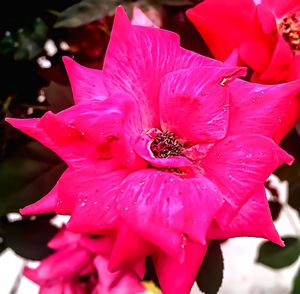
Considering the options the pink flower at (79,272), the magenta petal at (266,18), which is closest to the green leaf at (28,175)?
the pink flower at (79,272)

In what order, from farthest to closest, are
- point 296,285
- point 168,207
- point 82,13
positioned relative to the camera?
1. point 296,285
2. point 82,13
3. point 168,207

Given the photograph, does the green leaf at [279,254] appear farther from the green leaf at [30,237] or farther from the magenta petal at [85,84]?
the magenta petal at [85,84]

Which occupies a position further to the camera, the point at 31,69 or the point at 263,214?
the point at 31,69

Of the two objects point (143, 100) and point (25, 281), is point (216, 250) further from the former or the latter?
point (25, 281)

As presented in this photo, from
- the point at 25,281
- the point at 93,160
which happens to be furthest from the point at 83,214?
the point at 25,281

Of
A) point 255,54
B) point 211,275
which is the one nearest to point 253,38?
point 255,54

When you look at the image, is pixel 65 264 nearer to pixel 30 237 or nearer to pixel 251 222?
pixel 30 237

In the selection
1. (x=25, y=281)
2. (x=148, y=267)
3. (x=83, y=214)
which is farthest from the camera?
(x=25, y=281)
